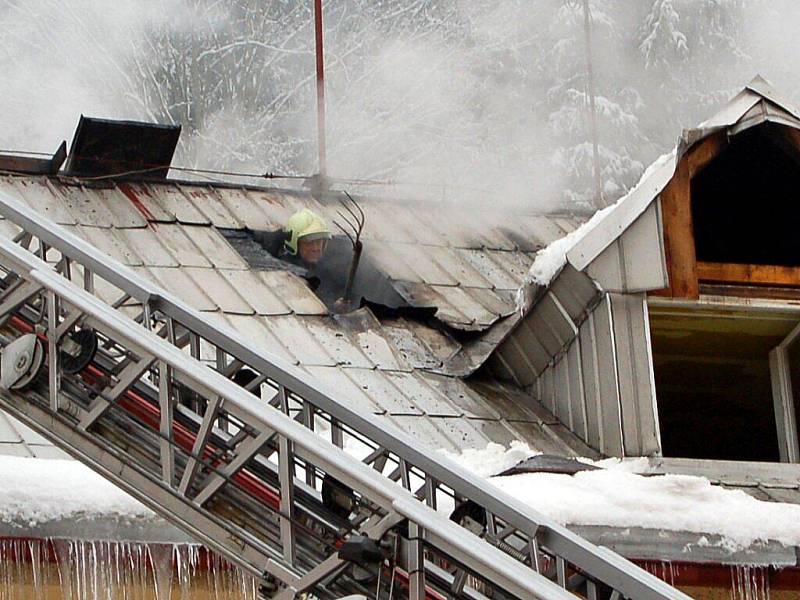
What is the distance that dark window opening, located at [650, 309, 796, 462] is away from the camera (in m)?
8.52

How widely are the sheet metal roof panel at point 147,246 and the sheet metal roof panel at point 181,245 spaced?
4 cm

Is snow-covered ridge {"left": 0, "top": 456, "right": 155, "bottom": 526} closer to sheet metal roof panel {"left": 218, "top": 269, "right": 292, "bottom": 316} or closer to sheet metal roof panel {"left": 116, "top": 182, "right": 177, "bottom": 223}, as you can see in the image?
sheet metal roof panel {"left": 218, "top": 269, "right": 292, "bottom": 316}

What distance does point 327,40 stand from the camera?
35031 mm

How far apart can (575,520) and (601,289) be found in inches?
60.0

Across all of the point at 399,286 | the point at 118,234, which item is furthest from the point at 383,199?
the point at 118,234

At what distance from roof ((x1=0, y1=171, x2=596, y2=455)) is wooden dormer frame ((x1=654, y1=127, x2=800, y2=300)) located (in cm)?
100

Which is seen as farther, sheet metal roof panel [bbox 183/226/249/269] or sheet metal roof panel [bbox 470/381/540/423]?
sheet metal roof panel [bbox 183/226/249/269]

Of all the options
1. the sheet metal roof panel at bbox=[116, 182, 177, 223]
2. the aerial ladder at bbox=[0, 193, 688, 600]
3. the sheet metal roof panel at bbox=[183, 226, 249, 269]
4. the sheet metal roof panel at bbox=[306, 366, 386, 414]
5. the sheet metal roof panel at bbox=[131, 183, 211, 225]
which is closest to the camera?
the aerial ladder at bbox=[0, 193, 688, 600]

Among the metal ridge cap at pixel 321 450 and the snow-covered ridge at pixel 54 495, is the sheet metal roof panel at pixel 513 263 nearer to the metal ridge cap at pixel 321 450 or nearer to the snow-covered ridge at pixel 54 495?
the snow-covered ridge at pixel 54 495

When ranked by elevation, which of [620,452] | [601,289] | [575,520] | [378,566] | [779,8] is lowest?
[378,566]

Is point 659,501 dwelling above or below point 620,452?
below

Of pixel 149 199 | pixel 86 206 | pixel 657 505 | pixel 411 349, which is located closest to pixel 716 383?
pixel 411 349

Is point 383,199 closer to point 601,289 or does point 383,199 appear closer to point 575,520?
point 601,289

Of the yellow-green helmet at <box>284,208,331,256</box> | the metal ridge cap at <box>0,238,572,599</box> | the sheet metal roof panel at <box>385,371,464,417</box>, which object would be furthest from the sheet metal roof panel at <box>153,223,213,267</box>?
the metal ridge cap at <box>0,238,572,599</box>
